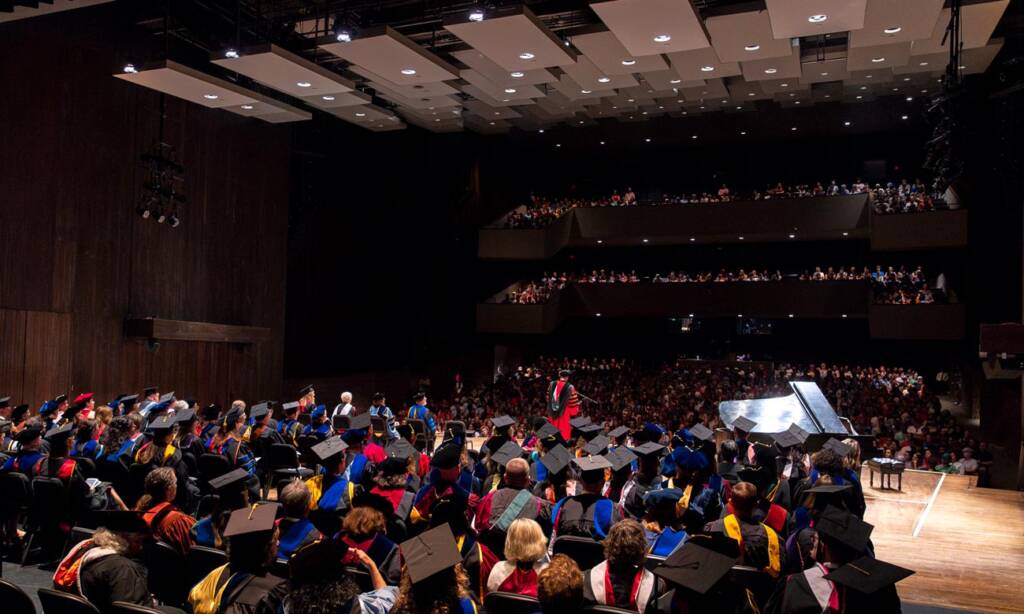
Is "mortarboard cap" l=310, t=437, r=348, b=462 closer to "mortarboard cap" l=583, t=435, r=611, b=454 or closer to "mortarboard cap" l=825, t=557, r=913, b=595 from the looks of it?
"mortarboard cap" l=583, t=435, r=611, b=454

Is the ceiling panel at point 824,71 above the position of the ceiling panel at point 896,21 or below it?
above

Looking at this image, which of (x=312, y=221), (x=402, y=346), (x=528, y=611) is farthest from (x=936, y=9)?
(x=402, y=346)

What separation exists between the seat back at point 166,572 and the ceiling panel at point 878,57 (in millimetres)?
14472

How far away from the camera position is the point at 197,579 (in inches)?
177

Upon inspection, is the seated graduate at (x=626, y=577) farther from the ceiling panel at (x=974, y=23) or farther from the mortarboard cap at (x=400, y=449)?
the ceiling panel at (x=974, y=23)

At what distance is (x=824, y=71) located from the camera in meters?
17.8

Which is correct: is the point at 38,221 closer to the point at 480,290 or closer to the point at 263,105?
the point at 263,105

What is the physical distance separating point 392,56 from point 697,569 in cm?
1085

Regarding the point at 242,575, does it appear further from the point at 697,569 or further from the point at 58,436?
the point at 58,436

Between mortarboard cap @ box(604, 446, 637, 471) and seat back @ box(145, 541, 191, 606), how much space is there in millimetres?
3054

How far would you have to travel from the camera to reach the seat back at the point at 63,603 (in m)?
3.42

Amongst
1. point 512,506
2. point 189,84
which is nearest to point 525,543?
point 512,506

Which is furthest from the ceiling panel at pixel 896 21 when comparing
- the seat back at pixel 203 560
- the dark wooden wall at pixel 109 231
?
the dark wooden wall at pixel 109 231

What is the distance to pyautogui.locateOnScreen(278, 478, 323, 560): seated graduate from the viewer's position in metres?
4.60
